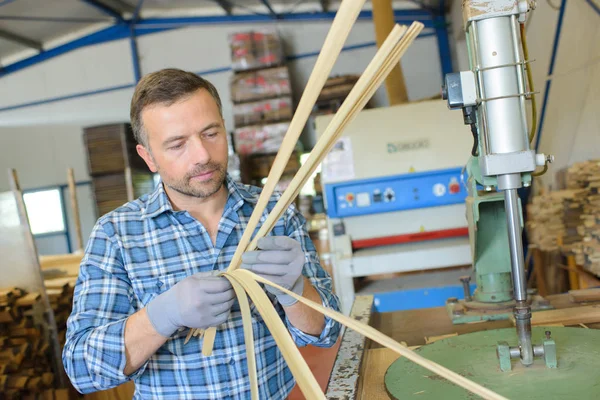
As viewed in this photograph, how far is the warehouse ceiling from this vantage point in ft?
22.9

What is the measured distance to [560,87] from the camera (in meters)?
3.44

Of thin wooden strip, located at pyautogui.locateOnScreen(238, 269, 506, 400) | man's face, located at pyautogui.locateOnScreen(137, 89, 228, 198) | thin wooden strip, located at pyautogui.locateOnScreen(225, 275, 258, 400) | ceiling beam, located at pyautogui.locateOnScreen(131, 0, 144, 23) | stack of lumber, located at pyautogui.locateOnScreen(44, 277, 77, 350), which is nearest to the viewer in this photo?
thin wooden strip, located at pyautogui.locateOnScreen(238, 269, 506, 400)

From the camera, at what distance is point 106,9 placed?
7.39m

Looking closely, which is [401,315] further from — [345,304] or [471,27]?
[345,304]

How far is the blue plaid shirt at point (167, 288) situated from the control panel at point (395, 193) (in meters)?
1.24

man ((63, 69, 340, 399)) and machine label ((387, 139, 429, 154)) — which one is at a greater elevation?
machine label ((387, 139, 429, 154))

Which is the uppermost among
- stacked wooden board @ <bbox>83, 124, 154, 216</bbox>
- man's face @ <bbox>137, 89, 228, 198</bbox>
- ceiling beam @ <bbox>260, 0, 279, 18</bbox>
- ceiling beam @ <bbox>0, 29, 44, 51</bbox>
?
ceiling beam @ <bbox>0, 29, 44, 51</bbox>

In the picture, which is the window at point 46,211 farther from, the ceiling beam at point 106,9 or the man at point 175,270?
the man at point 175,270

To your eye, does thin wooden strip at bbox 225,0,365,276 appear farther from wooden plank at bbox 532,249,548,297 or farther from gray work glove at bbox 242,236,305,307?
wooden plank at bbox 532,249,548,297

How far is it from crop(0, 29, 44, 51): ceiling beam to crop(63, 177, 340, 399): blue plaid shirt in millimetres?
7299

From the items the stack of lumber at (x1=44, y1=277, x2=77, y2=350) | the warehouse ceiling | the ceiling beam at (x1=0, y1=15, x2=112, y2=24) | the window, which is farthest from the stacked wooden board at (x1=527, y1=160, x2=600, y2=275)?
the window

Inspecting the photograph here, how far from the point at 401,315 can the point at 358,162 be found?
1091 millimetres

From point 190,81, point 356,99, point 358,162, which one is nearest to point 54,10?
point 358,162

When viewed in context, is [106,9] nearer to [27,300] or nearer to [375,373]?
[27,300]
